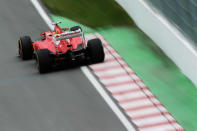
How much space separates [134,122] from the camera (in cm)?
1281

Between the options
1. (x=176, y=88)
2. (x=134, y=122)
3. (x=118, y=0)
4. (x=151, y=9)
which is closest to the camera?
(x=134, y=122)

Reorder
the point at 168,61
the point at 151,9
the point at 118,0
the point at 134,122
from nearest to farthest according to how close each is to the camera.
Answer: the point at 134,122
the point at 168,61
the point at 151,9
the point at 118,0

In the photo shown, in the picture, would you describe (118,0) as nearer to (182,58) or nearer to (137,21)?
(137,21)

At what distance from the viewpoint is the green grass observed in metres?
18.2

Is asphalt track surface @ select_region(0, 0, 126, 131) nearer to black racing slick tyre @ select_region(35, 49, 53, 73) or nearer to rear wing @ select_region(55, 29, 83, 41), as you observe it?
black racing slick tyre @ select_region(35, 49, 53, 73)

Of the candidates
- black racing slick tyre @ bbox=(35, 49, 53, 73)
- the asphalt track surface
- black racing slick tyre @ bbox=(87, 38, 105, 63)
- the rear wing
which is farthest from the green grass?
black racing slick tyre @ bbox=(35, 49, 53, 73)

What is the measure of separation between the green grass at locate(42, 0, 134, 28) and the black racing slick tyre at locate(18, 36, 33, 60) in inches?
110

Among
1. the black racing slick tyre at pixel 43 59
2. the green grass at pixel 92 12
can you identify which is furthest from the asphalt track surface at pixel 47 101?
the green grass at pixel 92 12

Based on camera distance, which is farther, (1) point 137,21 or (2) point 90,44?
(1) point 137,21

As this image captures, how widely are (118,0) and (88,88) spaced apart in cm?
564

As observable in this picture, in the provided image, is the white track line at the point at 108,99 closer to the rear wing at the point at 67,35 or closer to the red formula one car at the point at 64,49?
the red formula one car at the point at 64,49

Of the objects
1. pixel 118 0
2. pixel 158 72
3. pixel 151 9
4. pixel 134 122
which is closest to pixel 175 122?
pixel 134 122

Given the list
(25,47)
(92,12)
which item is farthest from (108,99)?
(92,12)

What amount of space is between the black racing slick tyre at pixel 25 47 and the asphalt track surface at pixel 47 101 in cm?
17
